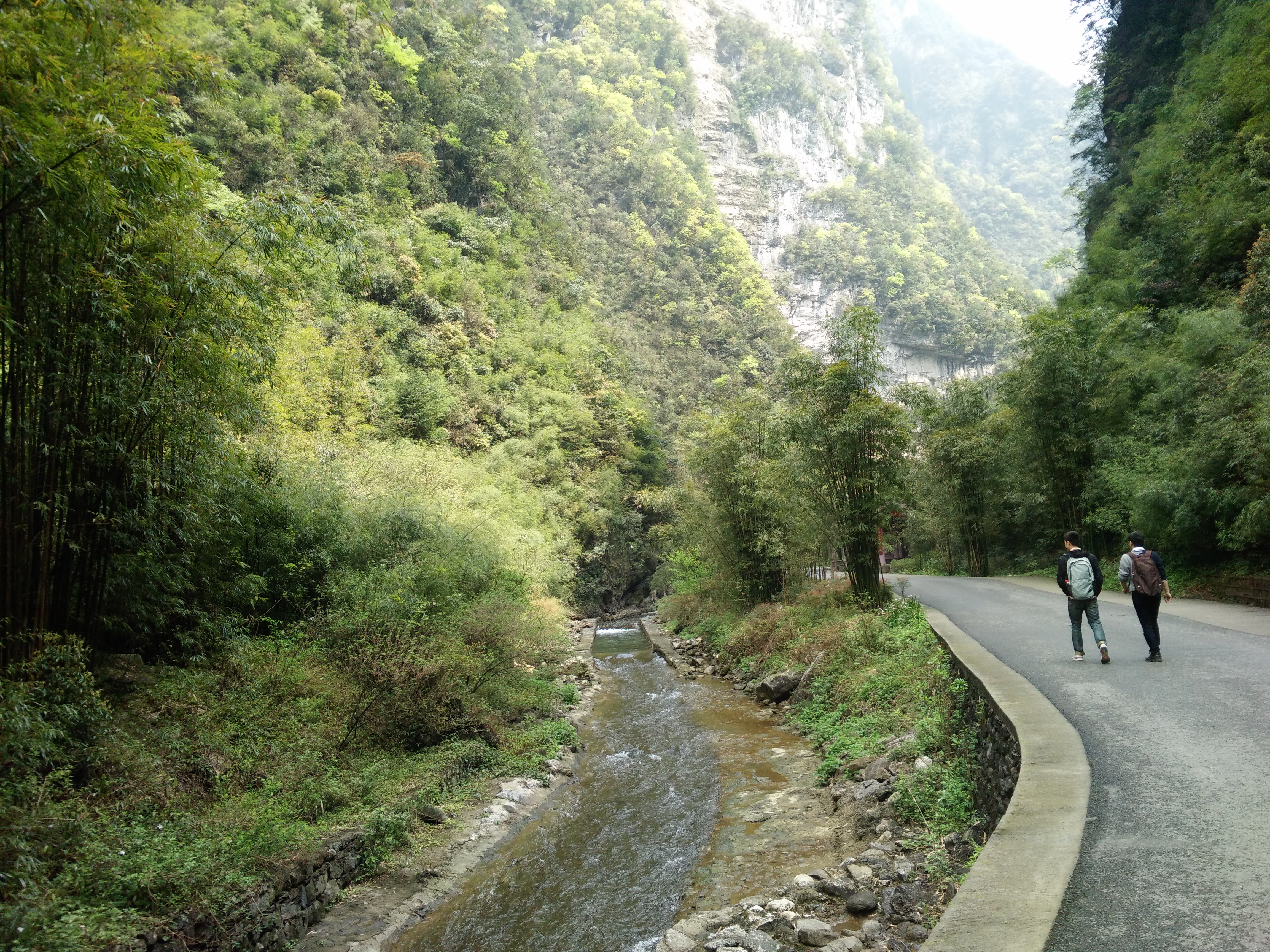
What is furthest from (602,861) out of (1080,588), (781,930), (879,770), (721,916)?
(1080,588)

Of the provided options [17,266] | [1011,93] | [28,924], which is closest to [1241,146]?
[17,266]

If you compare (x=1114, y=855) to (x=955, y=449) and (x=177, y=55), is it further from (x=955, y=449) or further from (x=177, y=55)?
(x=955, y=449)

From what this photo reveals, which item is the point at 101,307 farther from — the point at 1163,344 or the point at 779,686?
the point at 1163,344

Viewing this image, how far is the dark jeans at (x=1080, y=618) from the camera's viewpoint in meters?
7.25

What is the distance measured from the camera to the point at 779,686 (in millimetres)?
13008

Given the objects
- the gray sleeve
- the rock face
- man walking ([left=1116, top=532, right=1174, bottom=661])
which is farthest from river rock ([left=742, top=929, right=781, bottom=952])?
the rock face

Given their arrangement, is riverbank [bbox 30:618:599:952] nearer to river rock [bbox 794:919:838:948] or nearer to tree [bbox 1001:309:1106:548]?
Result: river rock [bbox 794:919:838:948]

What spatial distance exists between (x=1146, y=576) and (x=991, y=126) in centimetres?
17256

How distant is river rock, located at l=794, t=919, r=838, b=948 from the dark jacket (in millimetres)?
4328

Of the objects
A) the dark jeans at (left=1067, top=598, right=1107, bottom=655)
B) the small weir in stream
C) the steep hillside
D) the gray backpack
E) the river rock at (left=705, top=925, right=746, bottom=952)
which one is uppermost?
the steep hillside

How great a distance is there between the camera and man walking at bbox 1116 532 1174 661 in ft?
22.7

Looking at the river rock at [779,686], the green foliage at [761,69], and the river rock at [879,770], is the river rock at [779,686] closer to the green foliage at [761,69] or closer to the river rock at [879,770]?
the river rock at [879,770]

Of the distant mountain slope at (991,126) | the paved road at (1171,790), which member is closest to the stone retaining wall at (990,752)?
the paved road at (1171,790)

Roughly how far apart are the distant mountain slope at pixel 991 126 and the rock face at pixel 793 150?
956 inches
